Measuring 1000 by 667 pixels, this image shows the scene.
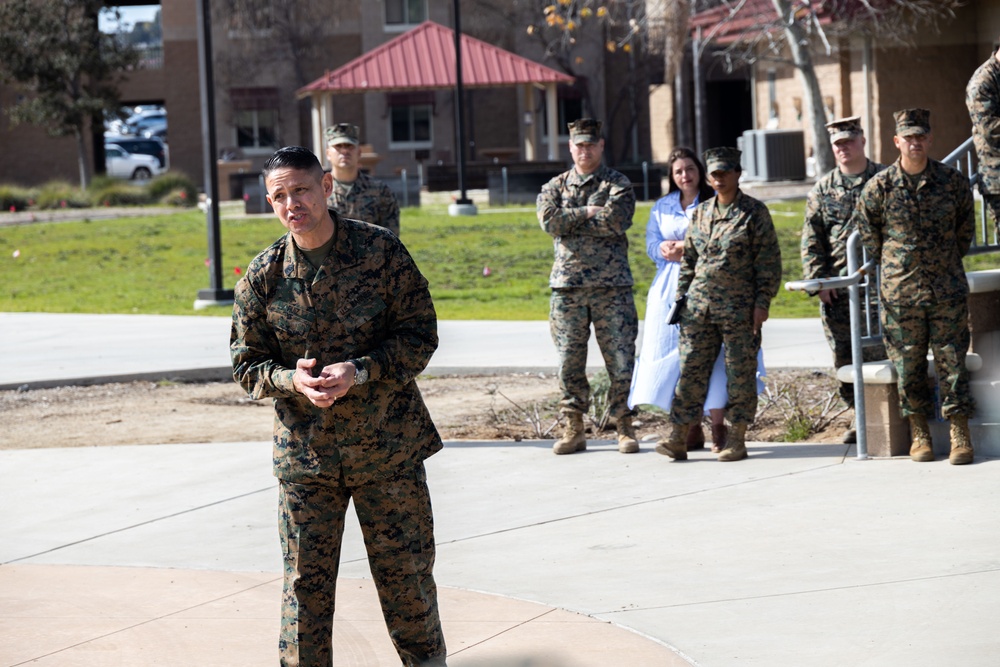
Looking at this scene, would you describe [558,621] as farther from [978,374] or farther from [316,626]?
[978,374]

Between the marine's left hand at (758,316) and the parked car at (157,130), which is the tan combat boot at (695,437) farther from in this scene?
the parked car at (157,130)

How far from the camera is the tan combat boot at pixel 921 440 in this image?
7.95 meters

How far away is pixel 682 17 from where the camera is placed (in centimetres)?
3284

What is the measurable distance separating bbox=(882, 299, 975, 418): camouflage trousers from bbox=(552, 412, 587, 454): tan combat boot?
1.91m

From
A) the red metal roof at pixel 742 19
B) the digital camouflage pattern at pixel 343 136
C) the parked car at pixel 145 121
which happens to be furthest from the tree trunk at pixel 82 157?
the digital camouflage pattern at pixel 343 136

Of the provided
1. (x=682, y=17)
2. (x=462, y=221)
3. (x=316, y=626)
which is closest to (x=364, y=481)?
→ (x=316, y=626)

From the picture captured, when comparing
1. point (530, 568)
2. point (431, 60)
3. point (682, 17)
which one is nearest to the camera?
point (530, 568)

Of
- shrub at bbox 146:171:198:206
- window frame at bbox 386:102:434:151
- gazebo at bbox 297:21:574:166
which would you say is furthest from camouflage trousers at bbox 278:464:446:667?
window frame at bbox 386:102:434:151

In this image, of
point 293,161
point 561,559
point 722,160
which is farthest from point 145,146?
point 293,161

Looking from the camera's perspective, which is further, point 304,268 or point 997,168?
point 997,168

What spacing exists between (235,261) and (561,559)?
637 inches

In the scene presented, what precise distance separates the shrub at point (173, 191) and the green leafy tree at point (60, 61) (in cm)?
492

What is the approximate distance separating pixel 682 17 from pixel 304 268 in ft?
97.1

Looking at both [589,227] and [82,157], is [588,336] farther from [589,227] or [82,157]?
[82,157]
